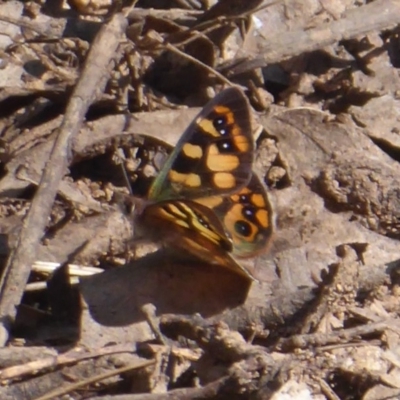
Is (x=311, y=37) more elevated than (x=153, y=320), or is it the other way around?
(x=311, y=37)

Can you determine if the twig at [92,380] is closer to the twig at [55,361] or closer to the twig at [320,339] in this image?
the twig at [55,361]

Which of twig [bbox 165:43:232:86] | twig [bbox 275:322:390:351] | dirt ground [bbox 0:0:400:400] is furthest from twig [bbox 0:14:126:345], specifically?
twig [bbox 275:322:390:351]

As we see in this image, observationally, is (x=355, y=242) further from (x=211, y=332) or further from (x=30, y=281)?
(x=30, y=281)

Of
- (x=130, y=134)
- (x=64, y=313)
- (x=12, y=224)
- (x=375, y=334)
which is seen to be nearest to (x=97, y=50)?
(x=130, y=134)

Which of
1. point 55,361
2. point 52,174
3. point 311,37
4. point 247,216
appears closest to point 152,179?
point 247,216

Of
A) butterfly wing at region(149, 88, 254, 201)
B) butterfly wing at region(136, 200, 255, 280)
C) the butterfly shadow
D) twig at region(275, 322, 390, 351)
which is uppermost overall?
butterfly wing at region(149, 88, 254, 201)

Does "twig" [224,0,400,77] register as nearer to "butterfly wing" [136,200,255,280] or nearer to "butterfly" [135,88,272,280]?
"butterfly" [135,88,272,280]

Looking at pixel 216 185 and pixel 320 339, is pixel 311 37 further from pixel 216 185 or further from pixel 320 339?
pixel 320 339
